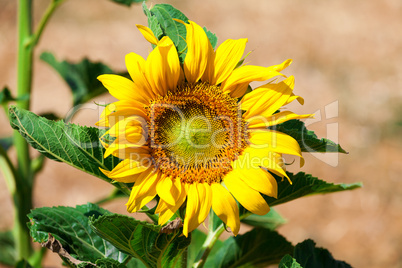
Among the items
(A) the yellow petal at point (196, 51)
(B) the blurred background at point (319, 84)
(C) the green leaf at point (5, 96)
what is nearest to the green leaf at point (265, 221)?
(A) the yellow petal at point (196, 51)

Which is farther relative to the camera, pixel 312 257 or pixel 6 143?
pixel 6 143

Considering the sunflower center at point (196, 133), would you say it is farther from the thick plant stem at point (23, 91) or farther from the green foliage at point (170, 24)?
the thick plant stem at point (23, 91)

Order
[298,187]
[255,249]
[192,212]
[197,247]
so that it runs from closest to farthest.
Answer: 1. [192,212]
2. [298,187]
3. [255,249]
4. [197,247]

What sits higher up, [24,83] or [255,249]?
[24,83]

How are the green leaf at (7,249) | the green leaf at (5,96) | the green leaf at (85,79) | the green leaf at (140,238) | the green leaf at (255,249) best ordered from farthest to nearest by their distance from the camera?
the green leaf at (7,249) < the green leaf at (85,79) < the green leaf at (5,96) < the green leaf at (255,249) < the green leaf at (140,238)

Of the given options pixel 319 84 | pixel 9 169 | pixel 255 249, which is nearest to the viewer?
pixel 255 249

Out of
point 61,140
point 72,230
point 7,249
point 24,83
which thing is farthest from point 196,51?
point 7,249

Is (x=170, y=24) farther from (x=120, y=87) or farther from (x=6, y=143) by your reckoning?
(x=6, y=143)

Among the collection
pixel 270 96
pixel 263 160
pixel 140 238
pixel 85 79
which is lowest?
pixel 140 238
